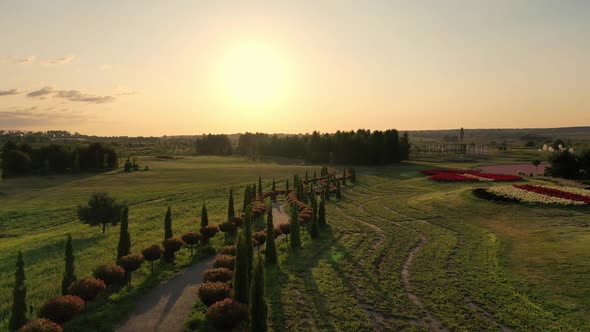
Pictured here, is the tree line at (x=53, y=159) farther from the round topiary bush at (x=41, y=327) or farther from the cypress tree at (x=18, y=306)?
the round topiary bush at (x=41, y=327)

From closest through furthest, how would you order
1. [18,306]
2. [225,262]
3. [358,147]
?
[18,306] < [225,262] < [358,147]

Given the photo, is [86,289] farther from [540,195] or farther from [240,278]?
[540,195]

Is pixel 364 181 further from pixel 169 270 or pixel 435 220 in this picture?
pixel 169 270

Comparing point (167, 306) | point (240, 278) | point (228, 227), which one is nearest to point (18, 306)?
point (167, 306)

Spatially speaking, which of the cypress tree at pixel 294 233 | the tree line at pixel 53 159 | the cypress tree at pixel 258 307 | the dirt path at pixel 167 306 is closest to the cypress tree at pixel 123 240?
the dirt path at pixel 167 306

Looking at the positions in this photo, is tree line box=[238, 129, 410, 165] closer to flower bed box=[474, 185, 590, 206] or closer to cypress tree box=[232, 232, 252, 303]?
flower bed box=[474, 185, 590, 206]

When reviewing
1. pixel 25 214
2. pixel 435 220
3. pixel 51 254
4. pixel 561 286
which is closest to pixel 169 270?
pixel 51 254
